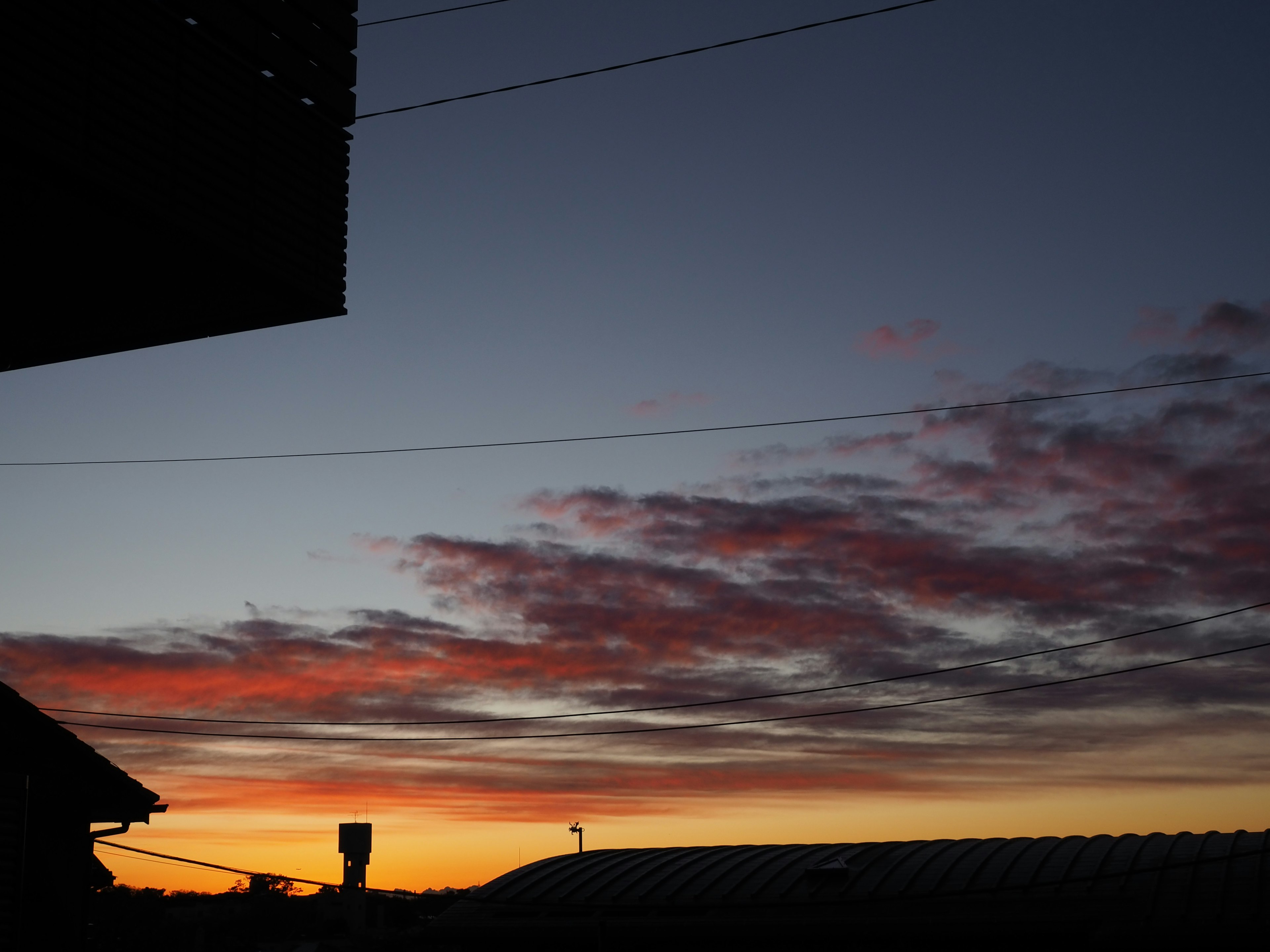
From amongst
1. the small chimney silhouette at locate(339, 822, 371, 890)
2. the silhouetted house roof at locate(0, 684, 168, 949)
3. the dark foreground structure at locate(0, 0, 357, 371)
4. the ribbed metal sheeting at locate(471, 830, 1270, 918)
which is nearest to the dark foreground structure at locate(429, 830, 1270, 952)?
the ribbed metal sheeting at locate(471, 830, 1270, 918)

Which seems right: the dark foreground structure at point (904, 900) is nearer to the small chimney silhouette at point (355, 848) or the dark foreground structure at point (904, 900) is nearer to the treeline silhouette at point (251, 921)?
the treeline silhouette at point (251, 921)

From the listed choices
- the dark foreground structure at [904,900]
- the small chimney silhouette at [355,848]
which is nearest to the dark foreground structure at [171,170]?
the dark foreground structure at [904,900]

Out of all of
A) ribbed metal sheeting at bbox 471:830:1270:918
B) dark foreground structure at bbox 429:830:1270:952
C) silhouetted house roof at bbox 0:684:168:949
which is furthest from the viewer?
ribbed metal sheeting at bbox 471:830:1270:918

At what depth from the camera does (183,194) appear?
16.2 meters

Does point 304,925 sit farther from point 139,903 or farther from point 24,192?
point 24,192

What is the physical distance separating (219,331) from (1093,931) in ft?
106

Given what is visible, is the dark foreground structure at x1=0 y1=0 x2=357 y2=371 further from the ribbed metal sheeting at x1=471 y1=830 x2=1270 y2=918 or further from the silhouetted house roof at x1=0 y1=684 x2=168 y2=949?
the ribbed metal sheeting at x1=471 y1=830 x2=1270 y2=918

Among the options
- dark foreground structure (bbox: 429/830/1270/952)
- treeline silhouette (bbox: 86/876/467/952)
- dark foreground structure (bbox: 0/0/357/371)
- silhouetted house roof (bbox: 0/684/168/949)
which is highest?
dark foreground structure (bbox: 0/0/357/371)

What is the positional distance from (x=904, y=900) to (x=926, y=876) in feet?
10.1

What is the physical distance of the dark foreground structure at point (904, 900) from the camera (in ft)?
122

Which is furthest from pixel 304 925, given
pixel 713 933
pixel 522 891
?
pixel 713 933

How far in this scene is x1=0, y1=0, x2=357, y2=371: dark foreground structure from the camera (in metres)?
14.9

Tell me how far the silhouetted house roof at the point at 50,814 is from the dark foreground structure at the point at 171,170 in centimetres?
635

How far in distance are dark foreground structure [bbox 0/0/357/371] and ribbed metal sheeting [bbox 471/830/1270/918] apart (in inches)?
1152
